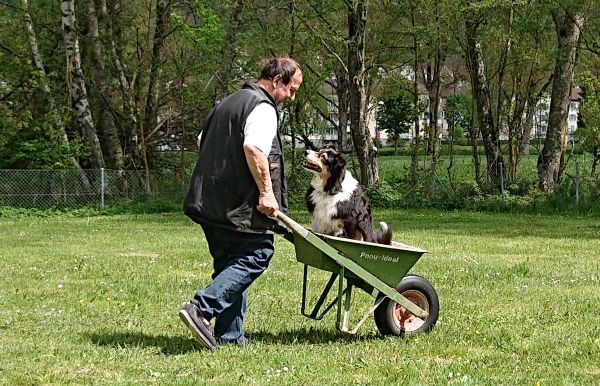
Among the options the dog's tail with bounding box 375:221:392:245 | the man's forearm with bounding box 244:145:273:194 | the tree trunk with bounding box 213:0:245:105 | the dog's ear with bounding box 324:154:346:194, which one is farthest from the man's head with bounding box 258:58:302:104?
the tree trunk with bounding box 213:0:245:105

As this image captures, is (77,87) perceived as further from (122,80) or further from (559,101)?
(559,101)

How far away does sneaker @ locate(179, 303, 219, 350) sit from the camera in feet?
17.5

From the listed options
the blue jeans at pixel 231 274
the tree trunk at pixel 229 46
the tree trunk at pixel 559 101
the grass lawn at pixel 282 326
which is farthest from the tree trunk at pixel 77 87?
the blue jeans at pixel 231 274

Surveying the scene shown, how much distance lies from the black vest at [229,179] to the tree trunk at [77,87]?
17506 millimetres

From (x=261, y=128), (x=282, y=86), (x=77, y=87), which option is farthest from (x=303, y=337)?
(x=77, y=87)

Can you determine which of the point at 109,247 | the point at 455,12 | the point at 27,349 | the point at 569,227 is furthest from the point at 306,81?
the point at 27,349

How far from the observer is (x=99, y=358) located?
5.36 m

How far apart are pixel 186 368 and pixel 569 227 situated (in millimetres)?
13128

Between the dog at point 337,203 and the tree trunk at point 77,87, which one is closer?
the dog at point 337,203

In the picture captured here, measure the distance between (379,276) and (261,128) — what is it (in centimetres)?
135

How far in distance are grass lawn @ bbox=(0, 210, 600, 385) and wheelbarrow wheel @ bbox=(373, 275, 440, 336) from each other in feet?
0.32

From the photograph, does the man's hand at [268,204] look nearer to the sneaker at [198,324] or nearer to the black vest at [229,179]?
the black vest at [229,179]

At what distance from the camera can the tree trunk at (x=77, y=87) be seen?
21798 millimetres

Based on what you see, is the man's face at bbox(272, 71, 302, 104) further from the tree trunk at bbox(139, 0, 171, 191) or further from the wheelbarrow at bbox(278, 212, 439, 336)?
the tree trunk at bbox(139, 0, 171, 191)
